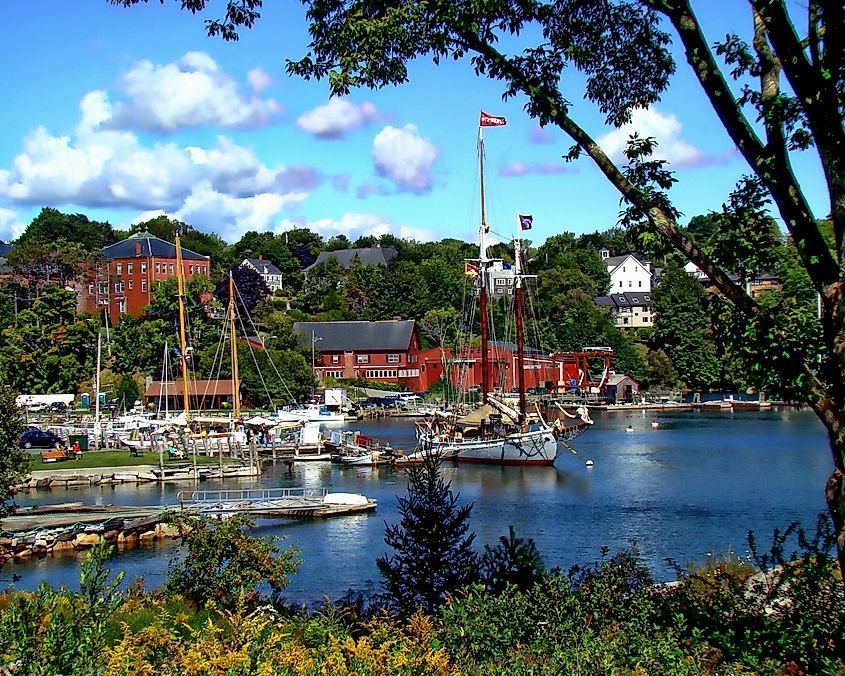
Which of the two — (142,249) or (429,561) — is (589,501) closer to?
(429,561)

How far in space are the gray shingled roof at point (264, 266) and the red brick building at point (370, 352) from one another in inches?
1363

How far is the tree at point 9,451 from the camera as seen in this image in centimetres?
1947

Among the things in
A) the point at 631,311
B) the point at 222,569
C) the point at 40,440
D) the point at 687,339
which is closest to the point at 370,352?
the point at 687,339

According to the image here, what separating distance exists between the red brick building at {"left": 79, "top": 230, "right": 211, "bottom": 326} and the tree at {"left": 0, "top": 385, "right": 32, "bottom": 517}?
83.8 metres

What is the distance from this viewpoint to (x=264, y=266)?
13438 centimetres

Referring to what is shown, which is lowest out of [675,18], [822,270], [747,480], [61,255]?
[747,480]

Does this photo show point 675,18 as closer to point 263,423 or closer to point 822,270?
point 822,270

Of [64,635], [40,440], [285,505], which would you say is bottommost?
[285,505]

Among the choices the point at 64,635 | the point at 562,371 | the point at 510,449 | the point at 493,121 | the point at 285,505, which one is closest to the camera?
the point at 64,635

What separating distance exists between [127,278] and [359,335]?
28.3 meters

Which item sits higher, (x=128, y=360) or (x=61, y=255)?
(x=61, y=255)

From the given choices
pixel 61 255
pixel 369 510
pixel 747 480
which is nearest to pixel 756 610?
pixel 369 510

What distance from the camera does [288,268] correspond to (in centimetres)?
14150

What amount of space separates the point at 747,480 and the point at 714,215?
3669cm
